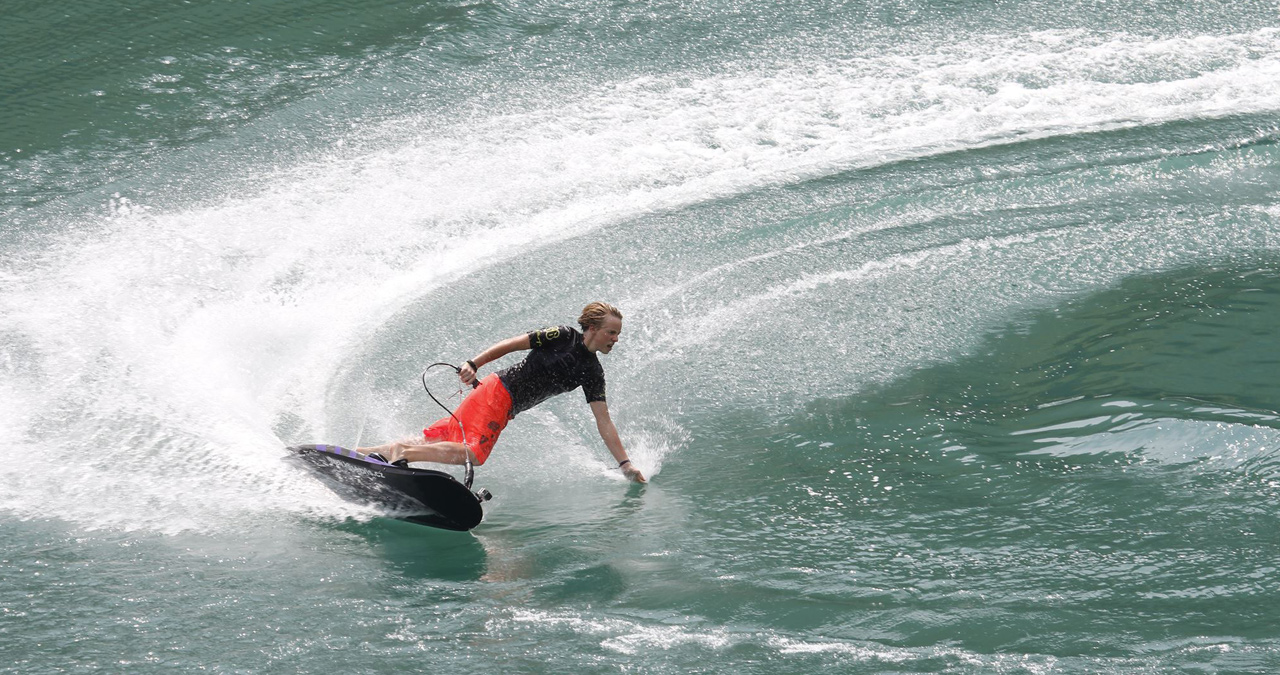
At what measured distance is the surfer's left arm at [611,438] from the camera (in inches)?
269

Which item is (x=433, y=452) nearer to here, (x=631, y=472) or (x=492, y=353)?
(x=492, y=353)

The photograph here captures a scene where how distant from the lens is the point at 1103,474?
7.12m

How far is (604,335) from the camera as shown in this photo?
6.70 m

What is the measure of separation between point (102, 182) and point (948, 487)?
8770 mm

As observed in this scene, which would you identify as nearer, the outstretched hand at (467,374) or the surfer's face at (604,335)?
the outstretched hand at (467,374)

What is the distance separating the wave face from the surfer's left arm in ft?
0.91

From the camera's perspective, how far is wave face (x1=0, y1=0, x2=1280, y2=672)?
5938 millimetres

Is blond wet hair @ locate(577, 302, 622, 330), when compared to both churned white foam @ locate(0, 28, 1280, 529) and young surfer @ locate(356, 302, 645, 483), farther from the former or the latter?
churned white foam @ locate(0, 28, 1280, 529)

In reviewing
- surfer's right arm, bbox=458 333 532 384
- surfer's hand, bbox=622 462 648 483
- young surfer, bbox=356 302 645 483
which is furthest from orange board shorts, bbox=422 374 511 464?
surfer's hand, bbox=622 462 648 483

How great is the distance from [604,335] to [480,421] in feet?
3.04

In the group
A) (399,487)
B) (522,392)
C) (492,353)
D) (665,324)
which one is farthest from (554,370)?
(665,324)

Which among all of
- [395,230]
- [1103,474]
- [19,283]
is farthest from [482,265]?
[1103,474]

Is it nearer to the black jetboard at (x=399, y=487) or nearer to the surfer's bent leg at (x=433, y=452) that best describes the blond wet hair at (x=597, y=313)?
the surfer's bent leg at (x=433, y=452)

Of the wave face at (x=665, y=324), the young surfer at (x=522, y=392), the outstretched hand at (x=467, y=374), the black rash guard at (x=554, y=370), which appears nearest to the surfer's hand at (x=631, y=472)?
the young surfer at (x=522, y=392)
